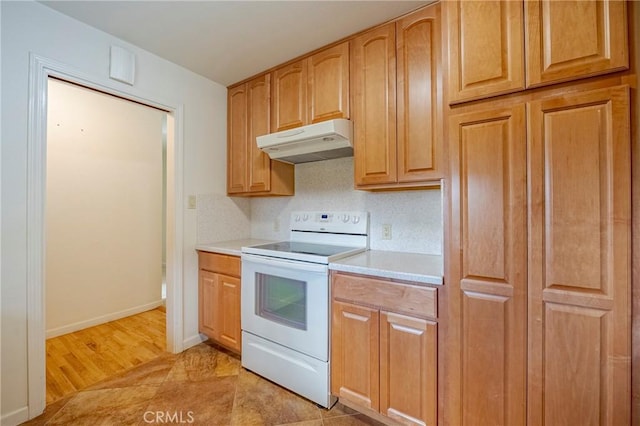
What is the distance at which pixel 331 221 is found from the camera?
2.28m

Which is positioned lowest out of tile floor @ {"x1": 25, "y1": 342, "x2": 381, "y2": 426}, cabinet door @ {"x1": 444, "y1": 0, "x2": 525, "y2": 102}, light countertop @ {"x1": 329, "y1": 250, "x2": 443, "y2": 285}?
tile floor @ {"x1": 25, "y1": 342, "x2": 381, "y2": 426}

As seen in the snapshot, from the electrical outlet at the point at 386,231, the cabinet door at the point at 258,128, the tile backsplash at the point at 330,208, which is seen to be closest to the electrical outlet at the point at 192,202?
the tile backsplash at the point at 330,208

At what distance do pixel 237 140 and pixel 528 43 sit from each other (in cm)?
220

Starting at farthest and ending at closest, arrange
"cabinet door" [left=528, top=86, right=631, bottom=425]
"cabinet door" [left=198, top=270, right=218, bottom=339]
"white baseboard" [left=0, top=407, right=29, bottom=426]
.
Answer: "cabinet door" [left=198, top=270, right=218, bottom=339], "white baseboard" [left=0, top=407, right=29, bottom=426], "cabinet door" [left=528, top=86, right=631, bottom=425]

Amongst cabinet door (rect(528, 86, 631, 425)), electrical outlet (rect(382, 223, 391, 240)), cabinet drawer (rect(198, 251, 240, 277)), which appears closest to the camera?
cabinet door (rect(528, 86, 631, 425))

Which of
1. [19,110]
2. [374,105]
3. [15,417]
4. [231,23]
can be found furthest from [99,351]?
[374,105]

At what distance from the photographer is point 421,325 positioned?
1340 mm

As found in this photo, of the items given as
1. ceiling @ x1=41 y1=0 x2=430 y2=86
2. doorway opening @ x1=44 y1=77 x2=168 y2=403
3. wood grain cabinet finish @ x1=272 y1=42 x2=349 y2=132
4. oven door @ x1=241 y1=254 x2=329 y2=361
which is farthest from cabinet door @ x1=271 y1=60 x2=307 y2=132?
oven door @ x1=241 y1=254 x2=329 y2=361

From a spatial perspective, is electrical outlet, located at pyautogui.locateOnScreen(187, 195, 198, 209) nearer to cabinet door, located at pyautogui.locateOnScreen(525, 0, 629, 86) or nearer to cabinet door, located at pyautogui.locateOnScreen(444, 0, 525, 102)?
cabinet door, located at pyautogui.locateOnScreen(444, 0, 525, 102)

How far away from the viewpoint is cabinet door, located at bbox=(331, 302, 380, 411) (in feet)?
4.86

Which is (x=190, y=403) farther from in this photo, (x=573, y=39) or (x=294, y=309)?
(x=573, y=39)

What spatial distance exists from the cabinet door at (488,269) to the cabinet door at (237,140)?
1.86m

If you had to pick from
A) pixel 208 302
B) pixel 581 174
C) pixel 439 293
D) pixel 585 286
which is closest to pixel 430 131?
pixel 581 174

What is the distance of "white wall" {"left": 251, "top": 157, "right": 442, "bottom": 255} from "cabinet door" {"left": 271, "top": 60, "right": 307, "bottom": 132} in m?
0.43
